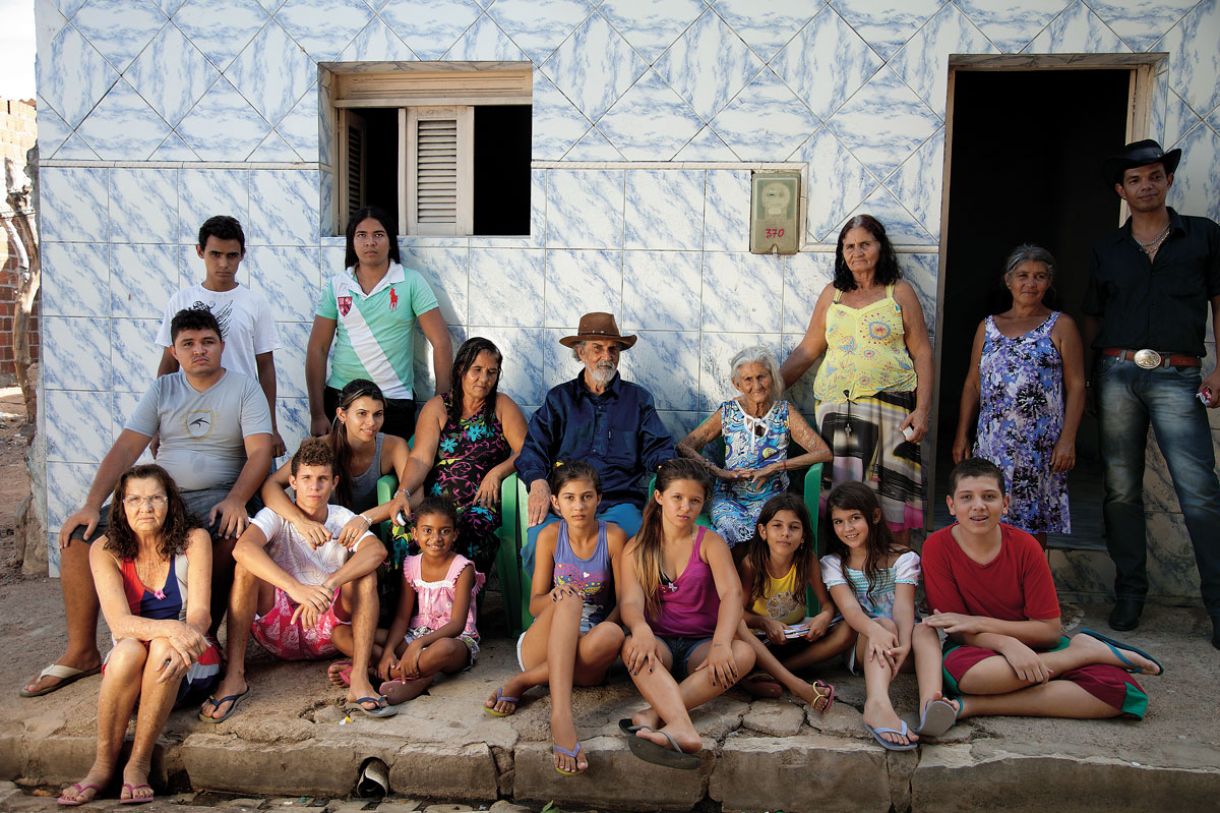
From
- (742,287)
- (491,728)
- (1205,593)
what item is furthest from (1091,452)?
(491,728)

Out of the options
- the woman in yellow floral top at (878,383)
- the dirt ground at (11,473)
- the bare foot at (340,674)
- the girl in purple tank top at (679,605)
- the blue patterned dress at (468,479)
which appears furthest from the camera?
the dirt ground at (11,473)

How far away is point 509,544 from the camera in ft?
13.6

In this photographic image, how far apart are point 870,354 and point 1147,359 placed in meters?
1.12

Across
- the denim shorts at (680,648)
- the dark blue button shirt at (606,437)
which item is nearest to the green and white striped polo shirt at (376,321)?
the dark blue button shirt at (606,437)

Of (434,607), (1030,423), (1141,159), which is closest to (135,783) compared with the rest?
(434,607)

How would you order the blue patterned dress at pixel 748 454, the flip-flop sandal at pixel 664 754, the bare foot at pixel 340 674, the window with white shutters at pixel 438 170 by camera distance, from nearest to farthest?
the flip-flop sandal at pixel 664 754
the bare foot at pixel 340 674
the blue patterned dress at pixel 748 454
the window with white shutters at pixel 438 170

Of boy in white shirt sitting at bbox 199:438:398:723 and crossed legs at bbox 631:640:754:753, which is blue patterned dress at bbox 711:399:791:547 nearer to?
crossed legs at bbox 631:640:754:753

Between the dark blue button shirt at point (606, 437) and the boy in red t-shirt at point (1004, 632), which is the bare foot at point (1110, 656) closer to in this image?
the boy in red t-shirt at point (1004, 632)

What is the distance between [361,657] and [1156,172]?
12.2ft

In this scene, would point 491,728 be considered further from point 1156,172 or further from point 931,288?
point 1156,172

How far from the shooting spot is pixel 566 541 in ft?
12.0

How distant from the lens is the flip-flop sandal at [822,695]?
3.29 meters

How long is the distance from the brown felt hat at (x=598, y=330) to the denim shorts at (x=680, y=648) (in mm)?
1408

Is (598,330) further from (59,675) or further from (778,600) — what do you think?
(59,675)
